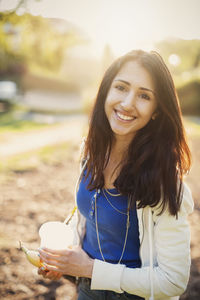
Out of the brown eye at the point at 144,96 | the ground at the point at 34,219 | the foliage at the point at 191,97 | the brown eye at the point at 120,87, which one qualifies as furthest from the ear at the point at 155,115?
the foliage at the point at 191,97

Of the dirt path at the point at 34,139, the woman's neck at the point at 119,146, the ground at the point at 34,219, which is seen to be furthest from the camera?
the dirt path at the point at 34,139

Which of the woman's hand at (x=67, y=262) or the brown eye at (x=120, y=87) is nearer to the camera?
the woman's hand at (x=67, y=262)

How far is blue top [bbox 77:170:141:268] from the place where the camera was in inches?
62.4

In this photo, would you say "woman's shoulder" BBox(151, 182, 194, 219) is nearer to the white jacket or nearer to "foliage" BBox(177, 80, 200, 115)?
the white jacket

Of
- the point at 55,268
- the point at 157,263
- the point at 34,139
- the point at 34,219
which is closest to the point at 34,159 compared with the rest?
the point at 34,139

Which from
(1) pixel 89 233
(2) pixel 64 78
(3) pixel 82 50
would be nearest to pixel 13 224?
(1) pixel 89 233

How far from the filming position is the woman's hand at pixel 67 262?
5.03ft

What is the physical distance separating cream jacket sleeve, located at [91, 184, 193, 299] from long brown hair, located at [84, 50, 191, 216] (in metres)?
0.09

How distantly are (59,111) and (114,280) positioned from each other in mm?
17080

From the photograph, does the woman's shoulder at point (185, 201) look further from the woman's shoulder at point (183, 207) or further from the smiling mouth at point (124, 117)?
the smiling mouth at point (124, 117)

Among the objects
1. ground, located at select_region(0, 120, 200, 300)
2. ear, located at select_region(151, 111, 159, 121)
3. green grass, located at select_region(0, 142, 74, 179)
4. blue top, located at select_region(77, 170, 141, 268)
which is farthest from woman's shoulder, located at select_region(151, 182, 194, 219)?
green grass, located at select_region(0, 142, 74, 179)

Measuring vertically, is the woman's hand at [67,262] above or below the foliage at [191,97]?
below

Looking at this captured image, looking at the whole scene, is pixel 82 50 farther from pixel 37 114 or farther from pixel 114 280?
pixel 114 280

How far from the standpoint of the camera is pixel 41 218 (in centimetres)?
382
